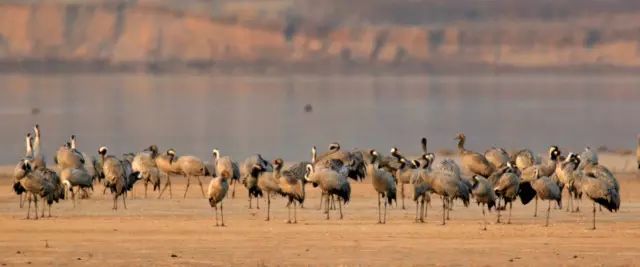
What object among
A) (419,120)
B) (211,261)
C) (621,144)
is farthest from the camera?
(419,120)

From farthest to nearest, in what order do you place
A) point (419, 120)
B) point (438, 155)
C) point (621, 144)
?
point (419, 120), point (621, 144), point (438, 155)

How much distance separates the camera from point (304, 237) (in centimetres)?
2069

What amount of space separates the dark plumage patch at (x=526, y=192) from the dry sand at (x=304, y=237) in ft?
0.98

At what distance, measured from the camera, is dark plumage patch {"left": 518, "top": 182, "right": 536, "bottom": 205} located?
77.5ft

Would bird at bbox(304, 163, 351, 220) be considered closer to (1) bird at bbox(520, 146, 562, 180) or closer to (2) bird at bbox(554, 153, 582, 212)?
(1) bird at bbox(520, 146, 562, 180)

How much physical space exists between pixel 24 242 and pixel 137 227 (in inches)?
91.5

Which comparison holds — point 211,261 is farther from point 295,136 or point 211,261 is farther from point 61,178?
point 295,136

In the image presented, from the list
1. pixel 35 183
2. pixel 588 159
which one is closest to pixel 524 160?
pixel 588 159

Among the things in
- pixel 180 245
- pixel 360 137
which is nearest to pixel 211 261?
pixel 180 245

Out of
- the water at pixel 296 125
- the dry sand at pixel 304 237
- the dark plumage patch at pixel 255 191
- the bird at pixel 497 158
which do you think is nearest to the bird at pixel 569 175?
the dry sand at pixel 304 237

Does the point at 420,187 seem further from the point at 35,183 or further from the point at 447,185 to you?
the point at 35,183

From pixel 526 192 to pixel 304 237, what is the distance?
4.47 m

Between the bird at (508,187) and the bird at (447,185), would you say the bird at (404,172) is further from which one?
the bird at (508,187)

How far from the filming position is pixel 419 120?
244 ft
